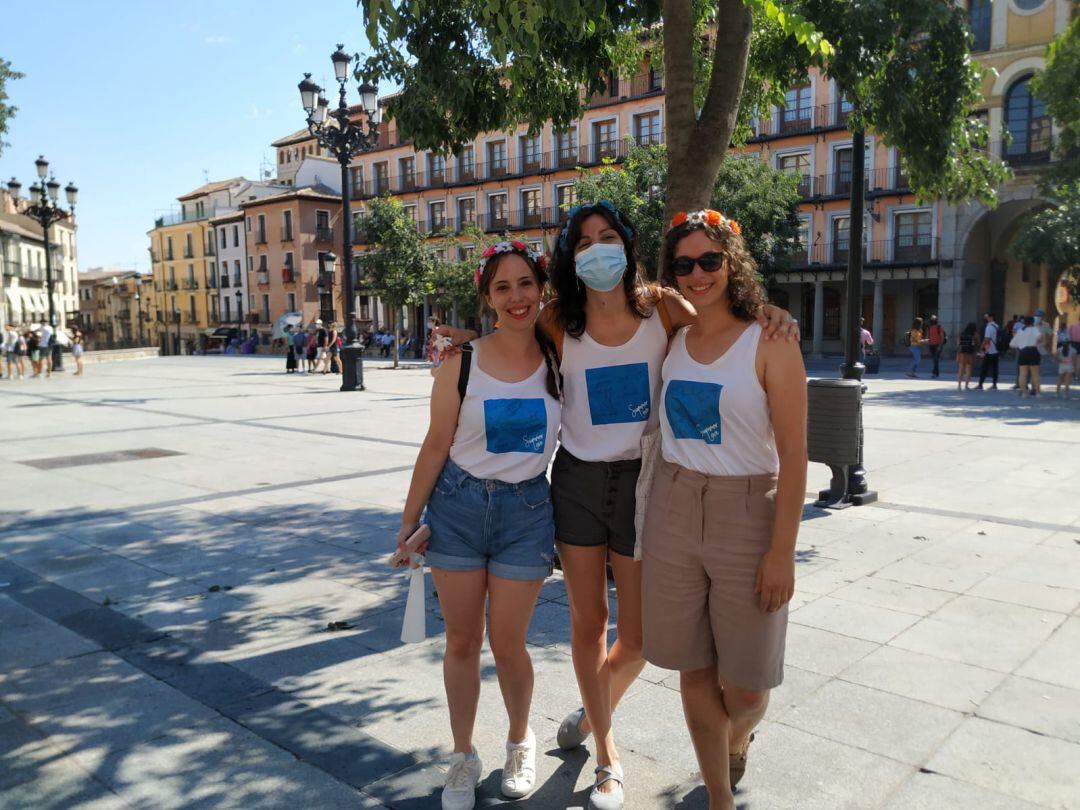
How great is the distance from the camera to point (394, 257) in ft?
96.6

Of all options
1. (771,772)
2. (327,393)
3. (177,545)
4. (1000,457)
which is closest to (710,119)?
(771,772)

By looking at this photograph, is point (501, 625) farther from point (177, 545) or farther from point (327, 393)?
point (327, 393)

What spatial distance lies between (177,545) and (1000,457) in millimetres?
8316

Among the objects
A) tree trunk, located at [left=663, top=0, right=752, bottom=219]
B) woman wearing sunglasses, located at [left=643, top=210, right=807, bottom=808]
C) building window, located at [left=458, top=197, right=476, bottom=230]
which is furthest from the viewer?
building window, located at [left=458, top=197, right=476, bottom=230]

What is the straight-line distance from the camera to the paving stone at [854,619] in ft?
13.6

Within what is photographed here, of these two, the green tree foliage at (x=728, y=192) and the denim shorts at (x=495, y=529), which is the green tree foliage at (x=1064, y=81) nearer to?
the green tree foliage at (x=728, y=192)

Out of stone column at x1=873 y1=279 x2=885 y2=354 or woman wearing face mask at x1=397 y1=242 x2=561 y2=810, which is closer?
woman wearing face mask at x1=397 y1=242 x2=561 y2=810

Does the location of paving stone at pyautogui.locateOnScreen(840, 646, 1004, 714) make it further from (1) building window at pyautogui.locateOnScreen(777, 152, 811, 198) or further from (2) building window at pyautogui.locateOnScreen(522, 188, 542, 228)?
(2) building window at pyautogui.locateOnScreen(522, 188, 542, 228)

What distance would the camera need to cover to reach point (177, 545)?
5.86 meters

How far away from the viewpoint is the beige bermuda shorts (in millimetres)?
2389

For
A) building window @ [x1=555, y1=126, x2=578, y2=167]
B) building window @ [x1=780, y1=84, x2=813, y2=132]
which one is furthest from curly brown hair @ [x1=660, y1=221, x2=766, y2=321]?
building window @ [x1=555, y1=126, x2=578, y2=167]

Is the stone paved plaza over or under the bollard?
under

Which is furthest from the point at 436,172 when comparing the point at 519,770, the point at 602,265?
the point at 519,770

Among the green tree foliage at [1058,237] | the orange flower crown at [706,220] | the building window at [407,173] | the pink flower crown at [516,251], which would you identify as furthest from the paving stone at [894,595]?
the building window at [407,173]
